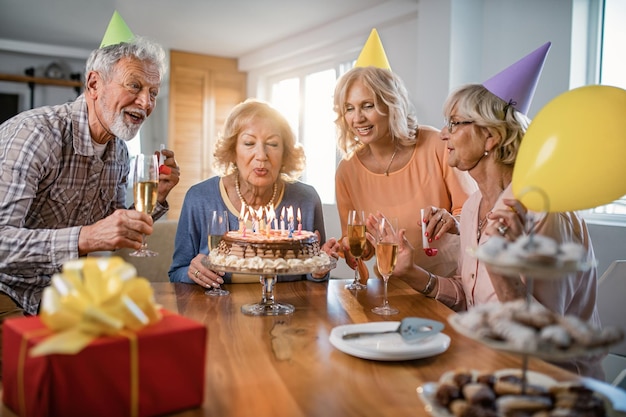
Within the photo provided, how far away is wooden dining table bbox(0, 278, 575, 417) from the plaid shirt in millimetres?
438

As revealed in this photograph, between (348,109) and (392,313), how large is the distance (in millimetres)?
1280

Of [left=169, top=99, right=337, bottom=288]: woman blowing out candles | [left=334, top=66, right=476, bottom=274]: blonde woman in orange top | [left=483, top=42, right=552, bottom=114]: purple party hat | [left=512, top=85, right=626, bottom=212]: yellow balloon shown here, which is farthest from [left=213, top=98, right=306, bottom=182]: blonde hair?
[left=512, top=85, right=626, bottom=212]: yellow balloon

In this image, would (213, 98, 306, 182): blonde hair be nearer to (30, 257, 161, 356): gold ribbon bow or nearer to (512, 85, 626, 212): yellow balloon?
(512, 85, 626, 212): yellow balloon

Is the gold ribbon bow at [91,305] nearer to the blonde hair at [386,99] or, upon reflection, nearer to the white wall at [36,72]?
the blonde hair at [386,99]

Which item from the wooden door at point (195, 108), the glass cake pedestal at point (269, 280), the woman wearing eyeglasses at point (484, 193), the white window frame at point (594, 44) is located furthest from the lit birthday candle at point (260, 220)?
the wooden door at point (195, 108)

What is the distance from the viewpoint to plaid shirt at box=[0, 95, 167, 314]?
1593 millimetres

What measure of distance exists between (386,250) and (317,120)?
5776mm

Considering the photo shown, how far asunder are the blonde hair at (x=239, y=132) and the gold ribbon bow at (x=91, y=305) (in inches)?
55.4

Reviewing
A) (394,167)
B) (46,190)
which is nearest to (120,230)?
(46,190)

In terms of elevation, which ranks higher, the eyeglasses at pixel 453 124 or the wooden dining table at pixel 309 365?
the eyeglasses at pixel 453 124

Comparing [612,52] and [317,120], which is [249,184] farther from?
[317,120]

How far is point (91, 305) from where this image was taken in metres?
0.76

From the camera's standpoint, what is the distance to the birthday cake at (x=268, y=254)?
141 cm

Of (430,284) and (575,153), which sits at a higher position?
(575,153)
